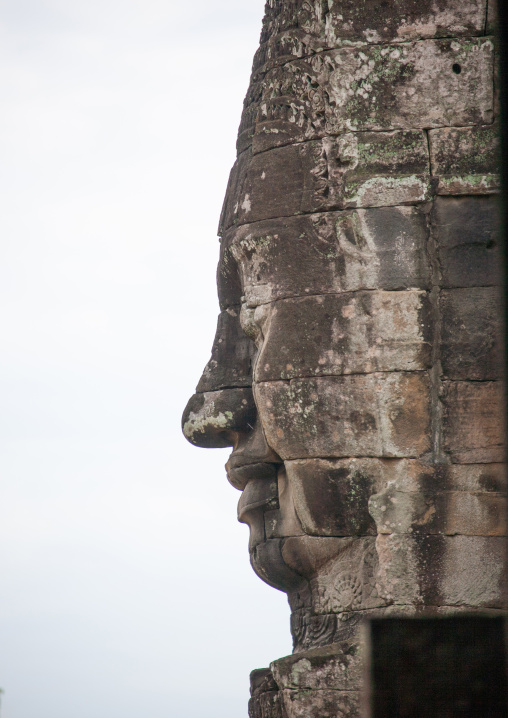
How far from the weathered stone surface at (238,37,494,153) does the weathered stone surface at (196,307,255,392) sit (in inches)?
54.5

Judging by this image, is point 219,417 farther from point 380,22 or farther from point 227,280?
point 380,22

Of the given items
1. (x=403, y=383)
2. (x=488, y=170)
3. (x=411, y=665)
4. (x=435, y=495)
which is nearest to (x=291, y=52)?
(x=488, y=170)

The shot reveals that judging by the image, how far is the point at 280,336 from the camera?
6836mm

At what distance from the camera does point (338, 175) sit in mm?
6820

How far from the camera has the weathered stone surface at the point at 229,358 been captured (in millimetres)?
7543

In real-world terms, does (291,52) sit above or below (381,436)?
above

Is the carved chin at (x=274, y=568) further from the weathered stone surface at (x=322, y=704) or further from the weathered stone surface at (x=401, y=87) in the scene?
the weathered stone surface at (x=401, y=87)

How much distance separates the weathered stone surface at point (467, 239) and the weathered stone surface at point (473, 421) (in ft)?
1.98

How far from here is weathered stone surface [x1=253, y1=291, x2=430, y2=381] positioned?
21.5 feet

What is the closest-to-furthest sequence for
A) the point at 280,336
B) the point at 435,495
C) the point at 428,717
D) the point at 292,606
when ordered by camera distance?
the point at 428,717
the point at 435,495
the point at 280,336
the point at 292,606

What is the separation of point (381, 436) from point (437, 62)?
2.22 m

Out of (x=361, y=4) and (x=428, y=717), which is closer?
(x=428, y=717)

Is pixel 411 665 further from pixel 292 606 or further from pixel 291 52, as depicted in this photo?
pixel 291 52

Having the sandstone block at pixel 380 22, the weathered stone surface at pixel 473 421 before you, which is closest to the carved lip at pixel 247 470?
the weathered stone surface at pixel 473 421
